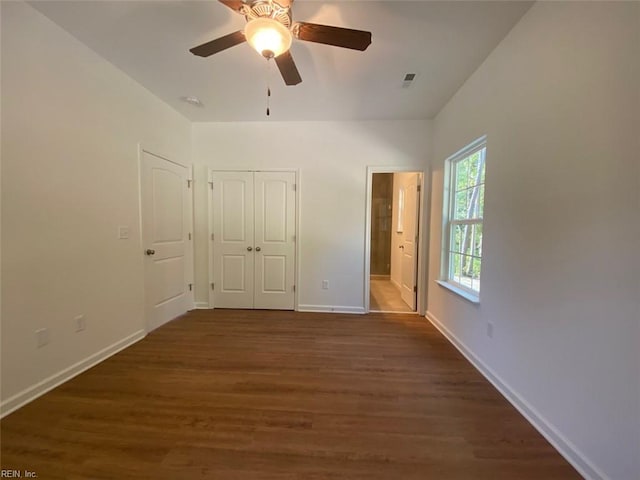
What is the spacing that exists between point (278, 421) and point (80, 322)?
186 cm

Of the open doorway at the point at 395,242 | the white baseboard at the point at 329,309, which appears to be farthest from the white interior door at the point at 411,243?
the white baseboard at the point at 329,309

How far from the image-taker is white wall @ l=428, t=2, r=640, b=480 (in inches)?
45.9

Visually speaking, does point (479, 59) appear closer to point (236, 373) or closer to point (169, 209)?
point (236, 373)

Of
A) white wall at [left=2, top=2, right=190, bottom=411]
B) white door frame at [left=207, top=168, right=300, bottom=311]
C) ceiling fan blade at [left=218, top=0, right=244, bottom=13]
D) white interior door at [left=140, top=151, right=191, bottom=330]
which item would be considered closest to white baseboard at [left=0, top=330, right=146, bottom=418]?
white wall at [left=2, top=2, right=190, bottom=411]

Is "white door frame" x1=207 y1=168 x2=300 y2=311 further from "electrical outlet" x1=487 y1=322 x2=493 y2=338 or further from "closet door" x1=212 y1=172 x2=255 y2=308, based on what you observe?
"electrical outlet" x1=487 y1=322 x2=493 y2=338

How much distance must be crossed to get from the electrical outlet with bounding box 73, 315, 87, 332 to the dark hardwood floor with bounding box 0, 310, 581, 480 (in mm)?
372

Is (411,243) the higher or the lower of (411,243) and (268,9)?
the lower

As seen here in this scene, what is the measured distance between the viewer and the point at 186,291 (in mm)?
3738

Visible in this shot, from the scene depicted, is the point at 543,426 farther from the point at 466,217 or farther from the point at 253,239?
the point at 253,239

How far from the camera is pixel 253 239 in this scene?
12.6 ft

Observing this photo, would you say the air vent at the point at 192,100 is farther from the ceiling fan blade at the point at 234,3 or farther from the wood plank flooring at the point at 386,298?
the wood plank flooring at the point at 386,298

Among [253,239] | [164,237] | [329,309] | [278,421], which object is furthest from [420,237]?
[164,237]

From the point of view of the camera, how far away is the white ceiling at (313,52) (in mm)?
1794

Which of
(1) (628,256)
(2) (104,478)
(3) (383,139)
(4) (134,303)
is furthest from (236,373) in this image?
(3) (383,139)
